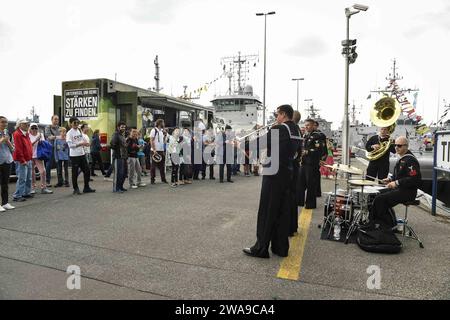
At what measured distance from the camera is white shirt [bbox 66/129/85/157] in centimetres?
815

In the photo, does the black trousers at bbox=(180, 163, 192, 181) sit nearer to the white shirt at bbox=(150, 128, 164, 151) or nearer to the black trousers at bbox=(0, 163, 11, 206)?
the white shirt at bbox=(150, 128, 164, 151)

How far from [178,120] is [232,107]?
1599cm

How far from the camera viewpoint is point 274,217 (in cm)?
421

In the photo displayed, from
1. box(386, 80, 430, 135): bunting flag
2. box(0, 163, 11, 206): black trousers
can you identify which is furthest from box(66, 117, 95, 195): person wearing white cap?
box(386, 80, 430, 135): bunting flag

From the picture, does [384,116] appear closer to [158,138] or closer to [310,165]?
[310,165]

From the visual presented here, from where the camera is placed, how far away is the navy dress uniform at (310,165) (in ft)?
23.3

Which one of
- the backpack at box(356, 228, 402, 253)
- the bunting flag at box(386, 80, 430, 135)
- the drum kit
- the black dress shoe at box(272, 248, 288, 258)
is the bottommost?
the black dress shoe at box(272, 248, 288, 258)

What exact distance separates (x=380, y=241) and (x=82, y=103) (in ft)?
34.9

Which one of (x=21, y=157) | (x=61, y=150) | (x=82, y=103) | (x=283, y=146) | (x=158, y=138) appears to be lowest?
(x=21, y=157)

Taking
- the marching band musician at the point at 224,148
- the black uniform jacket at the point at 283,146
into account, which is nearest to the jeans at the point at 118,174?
the marching band musician at the point at 224,148

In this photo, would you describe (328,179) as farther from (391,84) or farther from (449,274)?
(391,84)

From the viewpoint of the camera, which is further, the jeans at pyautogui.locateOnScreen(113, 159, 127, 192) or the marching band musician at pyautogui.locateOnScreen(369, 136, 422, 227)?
the jeans at pyautogui.locateOnScreen(113, 159, 127, 192)

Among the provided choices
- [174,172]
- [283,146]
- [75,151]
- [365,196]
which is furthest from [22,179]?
[365,196]

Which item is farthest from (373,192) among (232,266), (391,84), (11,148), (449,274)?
(391,84)
